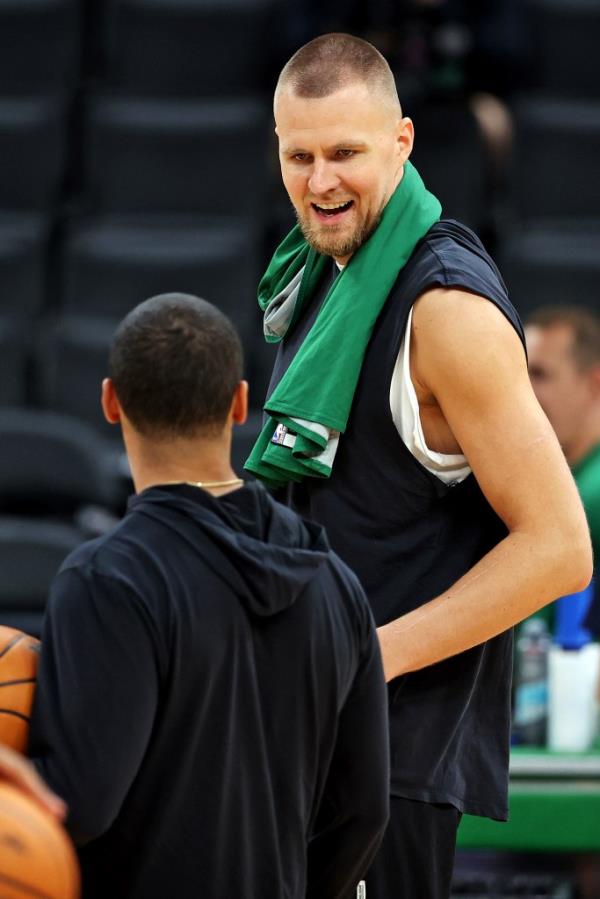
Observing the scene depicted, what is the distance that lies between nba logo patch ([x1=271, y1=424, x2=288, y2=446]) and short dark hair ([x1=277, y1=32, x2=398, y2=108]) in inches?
19.7

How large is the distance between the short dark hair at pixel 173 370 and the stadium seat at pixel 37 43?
17.7 ft

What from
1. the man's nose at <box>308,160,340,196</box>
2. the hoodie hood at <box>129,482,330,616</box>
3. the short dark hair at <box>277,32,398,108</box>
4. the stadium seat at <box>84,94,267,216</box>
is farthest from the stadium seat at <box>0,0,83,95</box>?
the hoodie hood at <box>129,482,330,616</box>

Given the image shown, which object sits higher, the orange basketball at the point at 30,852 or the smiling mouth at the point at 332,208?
the smiling mouth at the point at 332,208

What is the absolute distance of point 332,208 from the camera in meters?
2.39

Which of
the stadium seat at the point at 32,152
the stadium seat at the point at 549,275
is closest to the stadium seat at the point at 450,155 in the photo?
the stadium seat at the point at 549,275

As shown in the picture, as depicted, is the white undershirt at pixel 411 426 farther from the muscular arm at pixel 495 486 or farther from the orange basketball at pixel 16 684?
the orange basketball at pixel 16 684

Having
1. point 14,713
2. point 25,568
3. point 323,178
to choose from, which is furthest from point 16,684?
point 25,568

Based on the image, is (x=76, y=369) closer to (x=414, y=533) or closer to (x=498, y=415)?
(x=414, y=533)

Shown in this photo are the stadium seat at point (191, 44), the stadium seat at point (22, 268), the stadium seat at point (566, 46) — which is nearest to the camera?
the stadium seat at point (22, 268)

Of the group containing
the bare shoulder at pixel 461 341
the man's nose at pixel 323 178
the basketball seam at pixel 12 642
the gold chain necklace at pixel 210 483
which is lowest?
the basketball seam at pixel 12 642

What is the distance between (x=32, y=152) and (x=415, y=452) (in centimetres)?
496

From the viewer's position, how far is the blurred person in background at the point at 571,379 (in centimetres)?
462

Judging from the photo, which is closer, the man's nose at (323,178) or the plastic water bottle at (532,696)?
the man's nose at (323,178)

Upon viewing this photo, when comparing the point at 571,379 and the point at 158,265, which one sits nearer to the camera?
the point at 571,379
